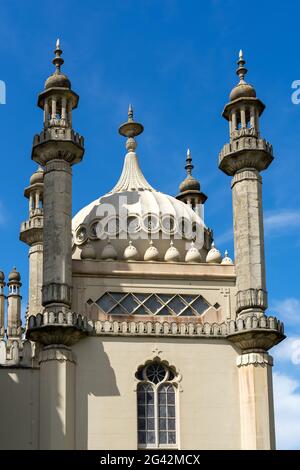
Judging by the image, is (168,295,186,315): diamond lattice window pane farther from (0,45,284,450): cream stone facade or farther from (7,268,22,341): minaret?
(7,268,22,341): minaret

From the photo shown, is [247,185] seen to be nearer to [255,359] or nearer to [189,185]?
[255,359]

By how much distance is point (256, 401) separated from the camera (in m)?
36.5

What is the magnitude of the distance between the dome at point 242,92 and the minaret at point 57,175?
19.7 feet

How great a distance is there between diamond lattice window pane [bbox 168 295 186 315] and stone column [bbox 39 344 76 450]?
4.71 m

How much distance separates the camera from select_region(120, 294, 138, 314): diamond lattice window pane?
1524 inches

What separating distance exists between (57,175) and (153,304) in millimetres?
5950

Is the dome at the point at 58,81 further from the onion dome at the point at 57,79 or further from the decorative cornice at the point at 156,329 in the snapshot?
the decorative cornice at the point at 156,329

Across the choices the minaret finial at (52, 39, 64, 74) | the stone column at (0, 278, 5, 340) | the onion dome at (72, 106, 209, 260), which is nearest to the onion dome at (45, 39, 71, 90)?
the minaret finial at (52, 39, 64, 74)

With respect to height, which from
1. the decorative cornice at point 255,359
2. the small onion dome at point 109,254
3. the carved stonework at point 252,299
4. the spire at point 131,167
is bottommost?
the decorative cornice at point 255,359

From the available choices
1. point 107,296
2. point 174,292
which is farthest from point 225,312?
point 107,296

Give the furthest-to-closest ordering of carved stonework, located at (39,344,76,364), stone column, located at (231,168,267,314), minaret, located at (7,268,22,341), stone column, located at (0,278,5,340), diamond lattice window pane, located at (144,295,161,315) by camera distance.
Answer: minaret, located at (7,268,22,341), stone column, located at (0,278,5,340), diamond lattice window pane, located at (144,295,161,315), stone column, located at (231,168,267,314), carved stonework, located at (39,344,76,364)

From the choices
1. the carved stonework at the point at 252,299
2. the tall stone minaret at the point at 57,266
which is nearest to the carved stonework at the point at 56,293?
the tall stone minaret at the point at 57,266

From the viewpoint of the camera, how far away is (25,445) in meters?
35.7

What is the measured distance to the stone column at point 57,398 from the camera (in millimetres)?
35031
